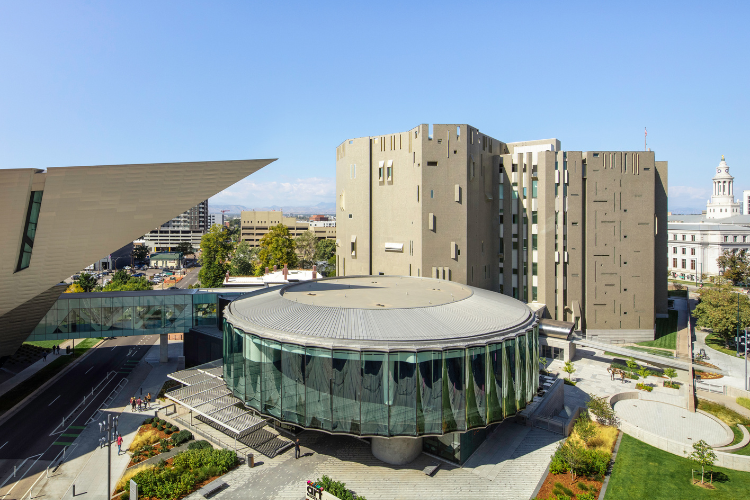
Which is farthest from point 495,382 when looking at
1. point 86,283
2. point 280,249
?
point 86,283

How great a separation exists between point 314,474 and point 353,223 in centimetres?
3245

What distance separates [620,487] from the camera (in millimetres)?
21016

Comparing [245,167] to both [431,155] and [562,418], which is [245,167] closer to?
[431,155]

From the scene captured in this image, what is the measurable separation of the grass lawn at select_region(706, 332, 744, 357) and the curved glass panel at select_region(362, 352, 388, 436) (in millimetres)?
45187

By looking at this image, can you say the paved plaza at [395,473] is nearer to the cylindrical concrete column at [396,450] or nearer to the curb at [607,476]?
the cylindrical concrete column at [396,450]

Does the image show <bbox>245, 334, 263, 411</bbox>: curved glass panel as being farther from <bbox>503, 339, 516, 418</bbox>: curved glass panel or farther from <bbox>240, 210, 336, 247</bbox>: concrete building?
<bbox>240, 210, 336, 247</bbox>: concrete building

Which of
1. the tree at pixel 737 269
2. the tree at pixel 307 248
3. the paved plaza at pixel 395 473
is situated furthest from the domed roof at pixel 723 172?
the paved plaza at pixel 395 473

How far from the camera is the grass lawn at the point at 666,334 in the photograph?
157 ft

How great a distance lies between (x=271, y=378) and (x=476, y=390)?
11.0 meters

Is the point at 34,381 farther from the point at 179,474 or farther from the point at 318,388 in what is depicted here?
the point at 318,388

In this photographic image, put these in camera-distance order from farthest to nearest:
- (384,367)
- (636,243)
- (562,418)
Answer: (636,243)
(562,418)
(384,367)

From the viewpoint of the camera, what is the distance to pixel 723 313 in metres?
46.0

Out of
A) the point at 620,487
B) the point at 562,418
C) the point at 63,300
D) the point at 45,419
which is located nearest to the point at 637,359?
the point at 562,418

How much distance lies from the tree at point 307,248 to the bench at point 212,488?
7791 centimetres
